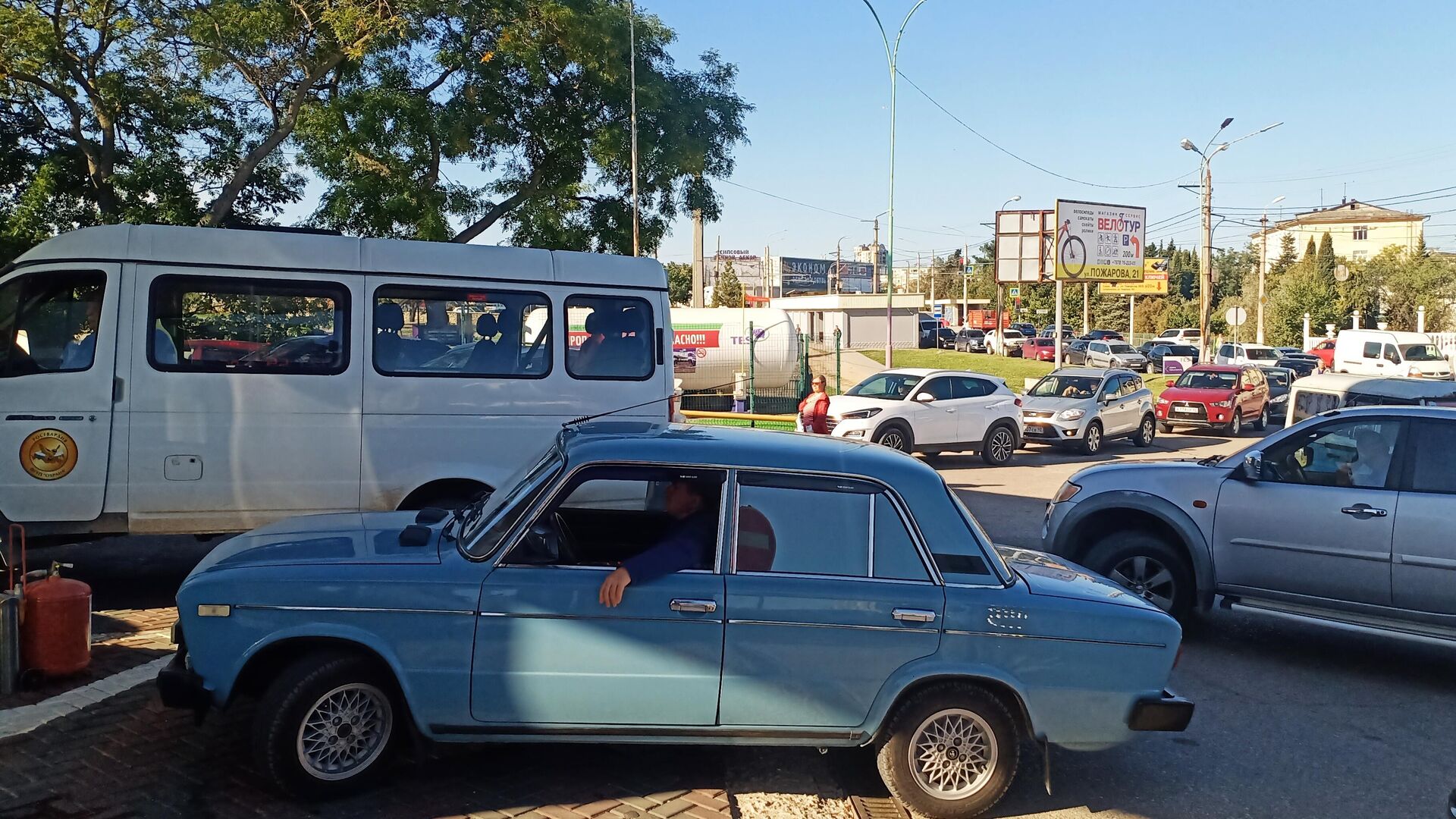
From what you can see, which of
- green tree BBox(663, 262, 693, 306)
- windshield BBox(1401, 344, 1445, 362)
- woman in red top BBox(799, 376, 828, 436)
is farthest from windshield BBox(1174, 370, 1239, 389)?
green tree BBox(663, 262, 693, 306)

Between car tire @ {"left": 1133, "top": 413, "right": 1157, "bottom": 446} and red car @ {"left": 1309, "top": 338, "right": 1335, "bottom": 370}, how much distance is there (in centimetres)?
2440

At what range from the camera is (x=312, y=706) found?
4.52 m

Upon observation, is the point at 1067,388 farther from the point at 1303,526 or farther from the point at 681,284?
the point at 681,284

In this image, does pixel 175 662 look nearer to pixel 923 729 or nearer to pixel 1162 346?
pixel 923 729

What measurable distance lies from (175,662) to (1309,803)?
5.25m

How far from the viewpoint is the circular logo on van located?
755 centimetres

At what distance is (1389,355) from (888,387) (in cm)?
2440

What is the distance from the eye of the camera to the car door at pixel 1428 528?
6.88 metres

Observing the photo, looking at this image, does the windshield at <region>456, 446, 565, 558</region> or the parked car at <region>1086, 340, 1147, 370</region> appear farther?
the parked car at <region>1086, 340, 1147, 370</region>

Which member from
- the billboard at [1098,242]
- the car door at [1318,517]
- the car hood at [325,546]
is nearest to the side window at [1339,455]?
the car door at [1318,517]

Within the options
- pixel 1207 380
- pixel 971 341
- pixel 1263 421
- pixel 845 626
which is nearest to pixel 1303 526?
pixel 845 626

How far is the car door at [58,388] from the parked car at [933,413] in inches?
491

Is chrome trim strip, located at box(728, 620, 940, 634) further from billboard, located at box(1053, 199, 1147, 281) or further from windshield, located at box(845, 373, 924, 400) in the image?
billboard, located at box(1053, 199, 1147, 281)

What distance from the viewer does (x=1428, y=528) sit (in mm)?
6934
